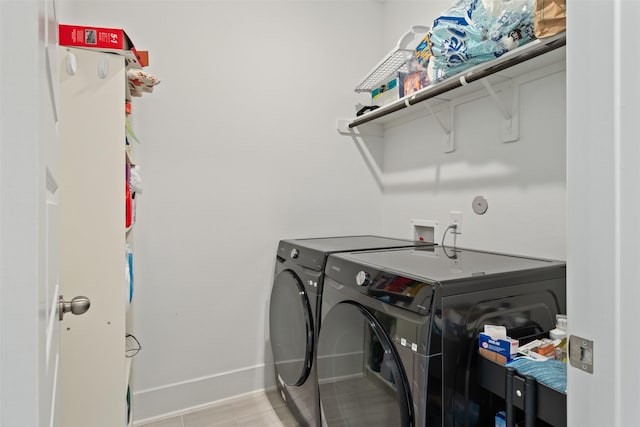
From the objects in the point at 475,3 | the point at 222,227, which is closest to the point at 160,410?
the point at 222,227

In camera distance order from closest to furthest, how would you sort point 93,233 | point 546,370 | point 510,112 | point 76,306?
point 76,306 < point 546,370 < point 93,233 < point 510,112

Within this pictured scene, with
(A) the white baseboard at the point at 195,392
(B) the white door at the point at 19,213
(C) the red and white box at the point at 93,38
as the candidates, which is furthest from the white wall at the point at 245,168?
(B) the white door at the point at 19,213

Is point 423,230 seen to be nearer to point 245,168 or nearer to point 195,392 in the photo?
point 245,168

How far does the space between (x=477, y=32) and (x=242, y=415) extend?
7.38 ft

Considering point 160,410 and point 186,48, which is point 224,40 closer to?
point 186,48

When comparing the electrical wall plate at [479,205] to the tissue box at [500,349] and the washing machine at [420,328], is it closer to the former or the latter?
the washing machine at [420,328]

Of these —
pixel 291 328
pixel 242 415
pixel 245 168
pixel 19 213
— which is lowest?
pixel 242 415

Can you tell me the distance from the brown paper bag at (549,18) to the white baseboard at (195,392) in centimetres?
220

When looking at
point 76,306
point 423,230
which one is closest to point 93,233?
point 76,306

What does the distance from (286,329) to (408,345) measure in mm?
1013

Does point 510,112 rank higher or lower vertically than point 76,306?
higher

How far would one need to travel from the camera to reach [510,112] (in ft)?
5.15

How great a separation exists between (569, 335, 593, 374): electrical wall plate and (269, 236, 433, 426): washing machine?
1.06 metres

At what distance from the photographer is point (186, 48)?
1975 mm
